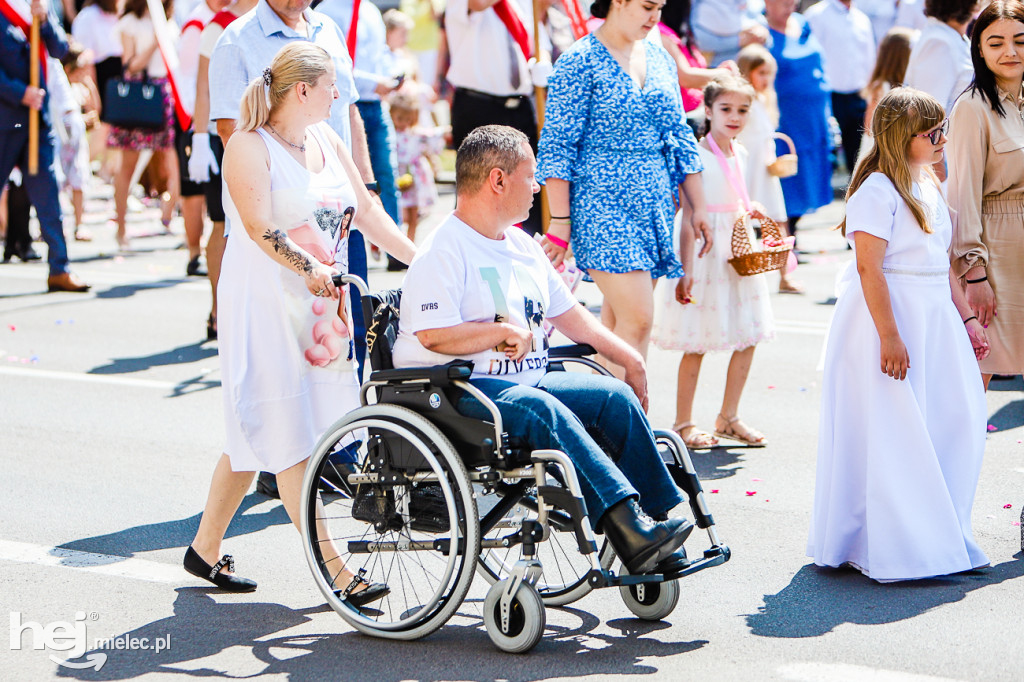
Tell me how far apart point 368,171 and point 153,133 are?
7574 millimetres

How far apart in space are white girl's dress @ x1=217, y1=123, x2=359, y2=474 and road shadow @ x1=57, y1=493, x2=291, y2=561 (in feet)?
2.66

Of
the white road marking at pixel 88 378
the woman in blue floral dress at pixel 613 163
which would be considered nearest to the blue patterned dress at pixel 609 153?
the woman in blue floral dress at pixel 613 163

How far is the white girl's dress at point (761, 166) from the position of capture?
847 cm

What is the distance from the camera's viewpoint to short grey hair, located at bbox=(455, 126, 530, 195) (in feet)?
14.4

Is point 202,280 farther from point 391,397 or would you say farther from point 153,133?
point 391,397

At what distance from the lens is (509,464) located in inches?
159

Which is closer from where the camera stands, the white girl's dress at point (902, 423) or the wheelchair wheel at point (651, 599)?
the wheelchair wheel at point (651, 599)

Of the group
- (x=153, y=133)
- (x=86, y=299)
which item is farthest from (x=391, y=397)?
(x=153, y=133)

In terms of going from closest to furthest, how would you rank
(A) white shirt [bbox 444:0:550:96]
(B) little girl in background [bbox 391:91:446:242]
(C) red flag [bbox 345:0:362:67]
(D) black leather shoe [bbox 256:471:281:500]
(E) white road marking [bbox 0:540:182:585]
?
(E) white road marking [bbox 0:540:182:585], (D) black leather shoe [bbox 256:471:281:500], (C) red flag [bbox 345:0:362:67], (A) white shirt [bbox 444:0:550:96], (B) little girl in background [bbox 391:91:446:242]

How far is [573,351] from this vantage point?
15.0 ft

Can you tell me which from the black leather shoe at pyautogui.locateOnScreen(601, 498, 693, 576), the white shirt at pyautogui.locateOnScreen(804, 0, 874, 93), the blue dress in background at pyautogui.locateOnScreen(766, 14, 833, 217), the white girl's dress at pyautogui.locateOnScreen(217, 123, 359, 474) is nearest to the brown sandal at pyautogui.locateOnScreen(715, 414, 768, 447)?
the white girl's dress at pyautogui.locateOnScreen(217, 123, 359, 474)

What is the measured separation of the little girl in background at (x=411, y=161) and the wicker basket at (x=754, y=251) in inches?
235

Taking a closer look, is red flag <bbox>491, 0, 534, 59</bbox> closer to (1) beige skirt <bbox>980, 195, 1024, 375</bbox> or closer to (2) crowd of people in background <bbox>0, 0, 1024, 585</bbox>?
(2) crowd of people in background <bbox>0, 0, 1024, 585</bbox>

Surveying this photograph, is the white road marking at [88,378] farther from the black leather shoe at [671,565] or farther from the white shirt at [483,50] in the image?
the black leather shoe at [671,565]
